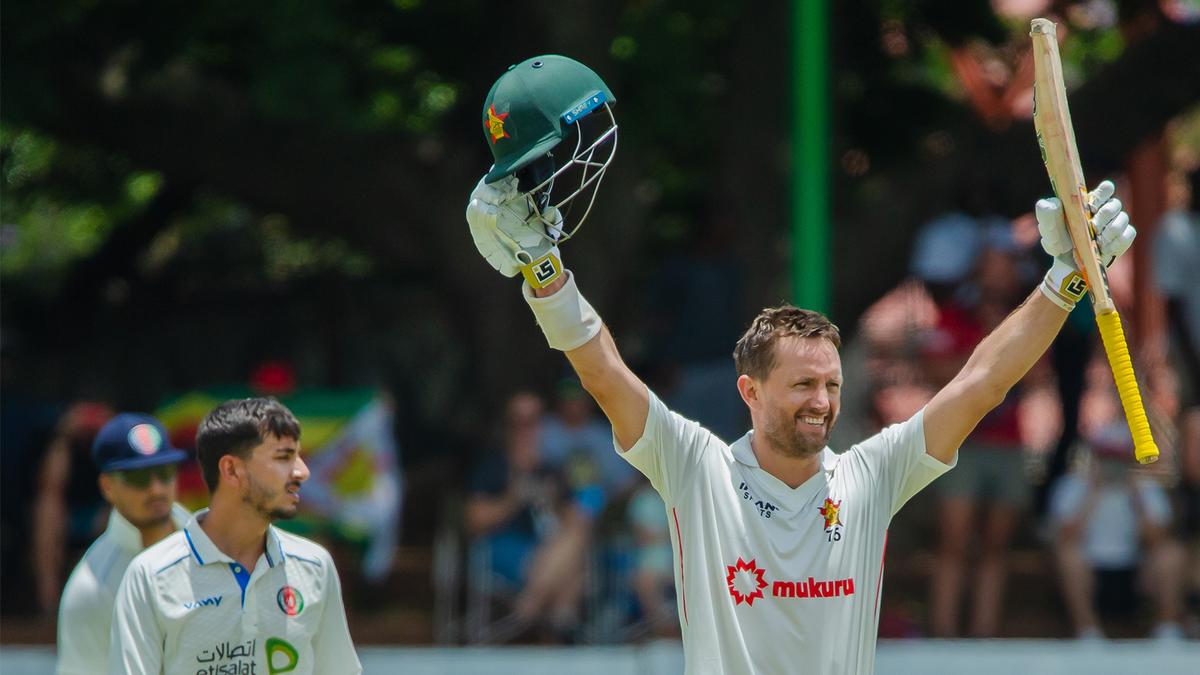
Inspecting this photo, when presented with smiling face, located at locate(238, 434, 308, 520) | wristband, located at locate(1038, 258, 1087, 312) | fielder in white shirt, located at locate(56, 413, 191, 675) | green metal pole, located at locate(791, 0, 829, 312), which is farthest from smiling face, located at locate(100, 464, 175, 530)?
green metal pole, located at locate(791, 0, 829, 312)

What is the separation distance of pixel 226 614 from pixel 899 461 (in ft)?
6.15

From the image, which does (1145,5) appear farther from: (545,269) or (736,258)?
(545,269)

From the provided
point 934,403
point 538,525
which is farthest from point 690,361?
point 934,403

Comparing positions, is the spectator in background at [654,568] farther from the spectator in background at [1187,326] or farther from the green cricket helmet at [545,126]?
the green cricket helmet at [545,126]

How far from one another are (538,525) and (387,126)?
310 centimetres

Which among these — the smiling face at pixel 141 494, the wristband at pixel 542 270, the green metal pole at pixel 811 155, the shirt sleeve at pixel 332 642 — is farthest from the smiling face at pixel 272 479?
the green metal pole at pixel 811 155

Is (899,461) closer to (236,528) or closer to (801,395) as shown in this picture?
(801,395)

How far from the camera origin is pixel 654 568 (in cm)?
1048

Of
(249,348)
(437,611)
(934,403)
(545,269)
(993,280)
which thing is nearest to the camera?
(545,269)

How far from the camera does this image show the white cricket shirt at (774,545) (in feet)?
14.0

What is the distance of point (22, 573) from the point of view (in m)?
11.9

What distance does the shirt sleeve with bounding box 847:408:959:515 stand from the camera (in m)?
4.51

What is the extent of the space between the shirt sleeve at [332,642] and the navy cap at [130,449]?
1.18 meters

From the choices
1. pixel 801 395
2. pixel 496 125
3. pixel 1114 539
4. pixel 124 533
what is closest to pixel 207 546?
pixel 124 533
